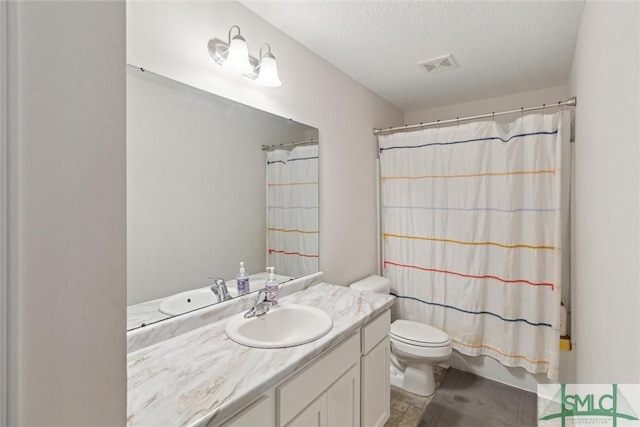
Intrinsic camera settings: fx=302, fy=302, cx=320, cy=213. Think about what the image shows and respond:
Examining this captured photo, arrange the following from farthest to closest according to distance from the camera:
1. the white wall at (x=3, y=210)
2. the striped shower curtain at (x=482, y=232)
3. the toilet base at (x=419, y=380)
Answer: the toilet base at (x=419, y=380)
the striped shower curtain at (x=482, y=232)
the white wall at (x=3, y=210)

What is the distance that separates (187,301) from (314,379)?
2.11 ft

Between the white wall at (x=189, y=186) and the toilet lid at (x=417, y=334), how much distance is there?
114 cm

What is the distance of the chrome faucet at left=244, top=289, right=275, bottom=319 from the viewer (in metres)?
1.37

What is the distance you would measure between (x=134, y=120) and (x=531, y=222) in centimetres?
239

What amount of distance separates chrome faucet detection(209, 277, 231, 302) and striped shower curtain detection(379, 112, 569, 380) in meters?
1.63

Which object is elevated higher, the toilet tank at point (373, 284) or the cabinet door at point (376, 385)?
the toilet tank at point (373, 284)

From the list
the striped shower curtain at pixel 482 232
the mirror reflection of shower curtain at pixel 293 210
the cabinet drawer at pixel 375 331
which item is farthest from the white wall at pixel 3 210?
the striped shower curtain at pixel 482 232

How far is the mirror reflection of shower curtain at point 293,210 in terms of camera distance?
5.82 ft

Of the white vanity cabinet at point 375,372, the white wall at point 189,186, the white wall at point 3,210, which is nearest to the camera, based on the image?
the white wall at point 3,210

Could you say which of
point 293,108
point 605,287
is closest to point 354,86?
point 293,108

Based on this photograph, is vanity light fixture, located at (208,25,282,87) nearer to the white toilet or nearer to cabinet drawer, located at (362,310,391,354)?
cabinet drawer, located at (362,310,391,354)

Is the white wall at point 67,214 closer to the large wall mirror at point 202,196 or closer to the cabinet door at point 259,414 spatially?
the cabinet door at point 259,414

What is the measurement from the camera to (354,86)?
2.46m

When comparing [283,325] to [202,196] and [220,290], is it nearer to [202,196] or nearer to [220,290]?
[220,290]
